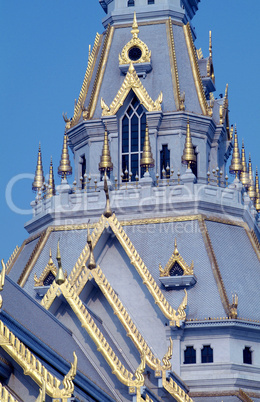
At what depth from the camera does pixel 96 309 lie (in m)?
44.7

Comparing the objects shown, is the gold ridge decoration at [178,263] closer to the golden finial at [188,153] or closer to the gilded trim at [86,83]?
the golden finial at [188,153]

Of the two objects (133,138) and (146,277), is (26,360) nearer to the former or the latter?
(146,277)

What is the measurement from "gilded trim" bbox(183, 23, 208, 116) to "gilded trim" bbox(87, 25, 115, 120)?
3.34 meters

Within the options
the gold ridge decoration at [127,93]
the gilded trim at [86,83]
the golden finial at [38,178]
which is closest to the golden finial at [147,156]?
the gold ridge decoration at [127,93]

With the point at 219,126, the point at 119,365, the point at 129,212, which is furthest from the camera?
the point at 219,126

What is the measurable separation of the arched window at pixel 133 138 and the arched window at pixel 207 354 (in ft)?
30.1

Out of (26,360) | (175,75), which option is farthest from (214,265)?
(26,360)

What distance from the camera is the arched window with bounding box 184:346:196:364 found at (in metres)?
47.3

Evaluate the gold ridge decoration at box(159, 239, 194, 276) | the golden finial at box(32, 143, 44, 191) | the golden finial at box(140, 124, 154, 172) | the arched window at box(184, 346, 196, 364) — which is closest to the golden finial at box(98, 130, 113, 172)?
the golden finial at box(140, 124, 154, 172)

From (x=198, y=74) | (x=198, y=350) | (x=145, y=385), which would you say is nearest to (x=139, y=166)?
(x=198, y=74)

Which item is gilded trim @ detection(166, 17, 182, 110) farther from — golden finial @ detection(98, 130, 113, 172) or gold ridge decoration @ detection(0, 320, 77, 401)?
gold ridge decoration @ detection(0, 320, 77, 401)

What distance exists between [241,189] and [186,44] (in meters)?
7.89

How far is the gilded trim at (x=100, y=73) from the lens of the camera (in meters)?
55.7

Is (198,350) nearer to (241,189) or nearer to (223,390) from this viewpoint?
(223,390)
